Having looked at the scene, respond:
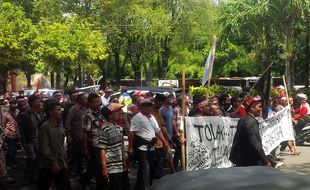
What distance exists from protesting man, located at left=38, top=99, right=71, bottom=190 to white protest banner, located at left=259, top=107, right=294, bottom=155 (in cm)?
435

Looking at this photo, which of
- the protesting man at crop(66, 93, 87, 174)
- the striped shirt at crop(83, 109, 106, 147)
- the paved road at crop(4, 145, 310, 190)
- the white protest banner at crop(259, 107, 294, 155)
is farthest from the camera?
the white protest banner at crop(259, 107, 294, 155)

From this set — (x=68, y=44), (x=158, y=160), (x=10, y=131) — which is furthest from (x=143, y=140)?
(x=68, y=44)

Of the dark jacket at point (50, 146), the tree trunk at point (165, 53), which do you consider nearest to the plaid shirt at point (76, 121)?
the dark jacket at point (50, 146)

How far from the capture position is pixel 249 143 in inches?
285

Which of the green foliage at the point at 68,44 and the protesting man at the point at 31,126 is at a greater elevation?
the green foliage at the point at 68,44

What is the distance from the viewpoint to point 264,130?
33.9 feet

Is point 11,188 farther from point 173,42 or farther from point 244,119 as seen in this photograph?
point 173,42

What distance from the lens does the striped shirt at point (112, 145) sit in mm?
6930

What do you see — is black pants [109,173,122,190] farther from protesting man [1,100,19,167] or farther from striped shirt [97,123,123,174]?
protesting man [1,100,19,167]

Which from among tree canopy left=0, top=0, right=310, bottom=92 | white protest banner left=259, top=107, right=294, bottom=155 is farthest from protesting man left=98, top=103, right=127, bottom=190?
tree canopy left=0, top=0, right=310, bottom=92

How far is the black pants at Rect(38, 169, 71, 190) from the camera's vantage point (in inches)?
271

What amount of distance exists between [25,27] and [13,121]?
27.7 m

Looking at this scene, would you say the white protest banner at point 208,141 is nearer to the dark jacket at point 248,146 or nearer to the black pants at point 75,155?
the dark jacket at point 248,146

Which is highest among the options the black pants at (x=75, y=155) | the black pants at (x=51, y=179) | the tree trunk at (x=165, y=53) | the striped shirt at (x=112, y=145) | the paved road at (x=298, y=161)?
the tree trunk at (x=165, y=53)
